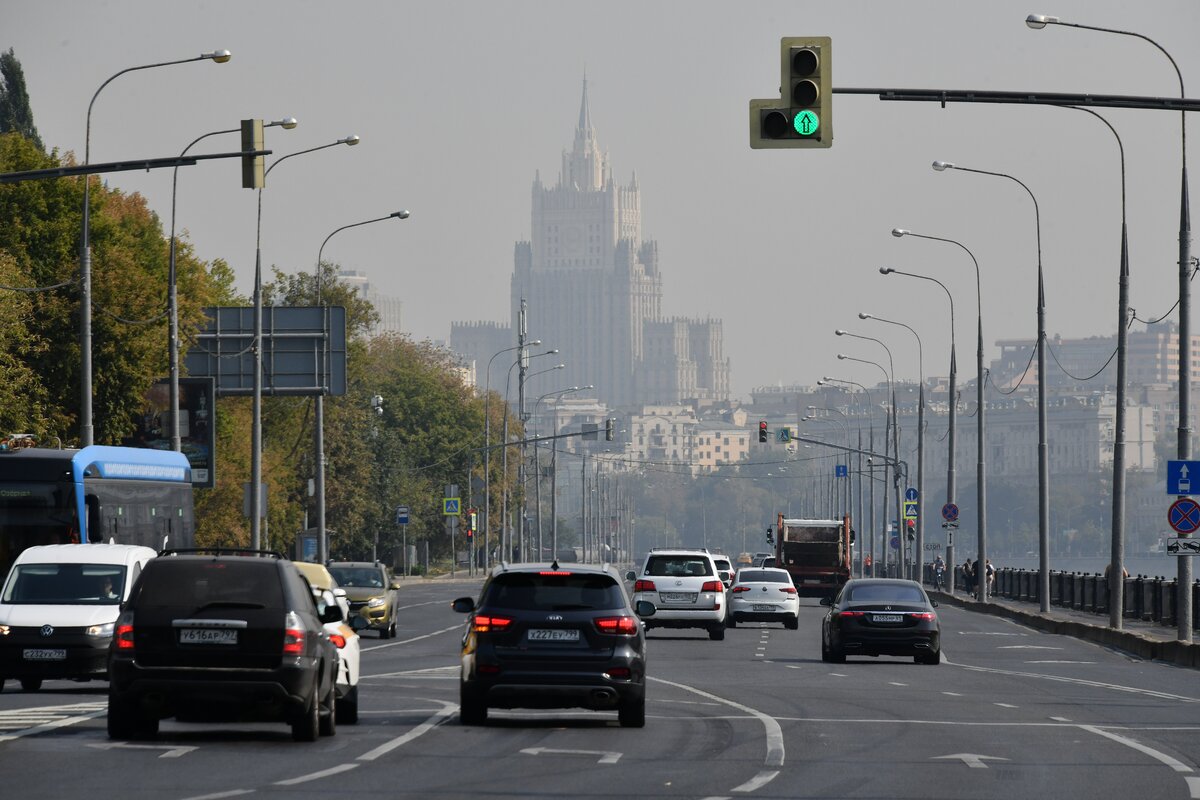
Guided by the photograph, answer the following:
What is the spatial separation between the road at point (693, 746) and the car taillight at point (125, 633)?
785 millimetres

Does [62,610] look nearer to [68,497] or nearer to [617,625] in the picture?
[617,625]

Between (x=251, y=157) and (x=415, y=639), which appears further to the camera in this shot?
(x=415, y=639)

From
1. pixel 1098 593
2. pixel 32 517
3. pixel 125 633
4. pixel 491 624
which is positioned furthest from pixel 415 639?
pixel 125 633

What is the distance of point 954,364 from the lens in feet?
253

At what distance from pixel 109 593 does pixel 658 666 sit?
910 cm

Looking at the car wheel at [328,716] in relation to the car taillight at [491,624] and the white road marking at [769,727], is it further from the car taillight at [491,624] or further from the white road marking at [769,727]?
the white road marking at [769,727]

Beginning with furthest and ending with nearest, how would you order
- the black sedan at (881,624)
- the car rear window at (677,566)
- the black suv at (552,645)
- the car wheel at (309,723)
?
the car rear window at (677,566)
the black sedan at (881,624)
the black suv at (552,645)
the car wheel at (309,723)

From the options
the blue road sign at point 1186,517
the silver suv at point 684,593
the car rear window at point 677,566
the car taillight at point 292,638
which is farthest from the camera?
the car rear window at point 677,566

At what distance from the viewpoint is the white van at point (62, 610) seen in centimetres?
2486

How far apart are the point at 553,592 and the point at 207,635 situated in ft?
11.4

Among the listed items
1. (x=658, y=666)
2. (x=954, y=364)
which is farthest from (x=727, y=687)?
(x=954, y=364)

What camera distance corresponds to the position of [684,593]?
42.3m

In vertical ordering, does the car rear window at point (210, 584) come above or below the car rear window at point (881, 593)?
above

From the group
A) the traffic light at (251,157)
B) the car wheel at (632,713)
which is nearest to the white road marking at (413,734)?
the car wheel at (632,713)
